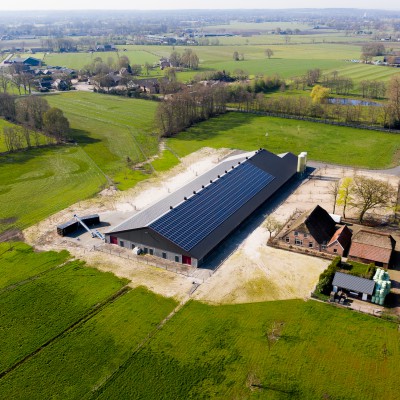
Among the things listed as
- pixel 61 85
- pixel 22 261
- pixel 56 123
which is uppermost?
pixel 61 85

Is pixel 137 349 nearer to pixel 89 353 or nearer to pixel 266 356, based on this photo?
pixel 89 353

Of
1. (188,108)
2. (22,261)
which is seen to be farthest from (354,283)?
(188,108)

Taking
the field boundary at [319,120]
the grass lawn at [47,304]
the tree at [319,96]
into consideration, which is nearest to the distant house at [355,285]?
the grass lawn at [47,304]

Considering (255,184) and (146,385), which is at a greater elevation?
(255,184)

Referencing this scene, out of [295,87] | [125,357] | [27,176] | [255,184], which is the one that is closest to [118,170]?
[27,176]

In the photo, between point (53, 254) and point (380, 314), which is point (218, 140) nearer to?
point (53, 254)

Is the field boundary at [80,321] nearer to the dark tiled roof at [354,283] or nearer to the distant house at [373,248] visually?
the dark tiled roof at [354,283]
